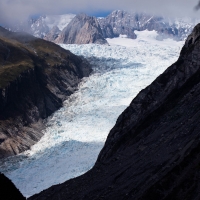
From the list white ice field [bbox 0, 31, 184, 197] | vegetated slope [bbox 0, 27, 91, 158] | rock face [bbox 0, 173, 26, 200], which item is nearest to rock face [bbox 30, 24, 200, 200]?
rock face [bbox 0, 173, 26, 200]

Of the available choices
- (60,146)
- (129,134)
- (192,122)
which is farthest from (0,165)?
(192,122)

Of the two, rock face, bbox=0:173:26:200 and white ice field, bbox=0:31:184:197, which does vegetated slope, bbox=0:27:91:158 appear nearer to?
white ice field, bbox=0:31:184:197

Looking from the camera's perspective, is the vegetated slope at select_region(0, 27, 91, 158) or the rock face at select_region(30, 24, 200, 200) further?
the vegetated slope at select_region(0, 27, 91, 158)

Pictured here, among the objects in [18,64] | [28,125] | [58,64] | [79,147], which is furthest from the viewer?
[58,64]

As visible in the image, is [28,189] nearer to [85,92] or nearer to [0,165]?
[0,165]

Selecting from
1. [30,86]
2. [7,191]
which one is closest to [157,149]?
[7,191]

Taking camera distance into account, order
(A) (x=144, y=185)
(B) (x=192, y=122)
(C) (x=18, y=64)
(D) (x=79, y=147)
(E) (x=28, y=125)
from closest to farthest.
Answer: (A) (x=144, y=185), (B) (x=192, y=122), (D) (x=79, y=147), (E) (x=28, y=125), (C) (x=18, y=64)

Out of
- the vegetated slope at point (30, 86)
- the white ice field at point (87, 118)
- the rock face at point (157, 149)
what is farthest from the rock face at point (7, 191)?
the vegetated slope at point (30, 86)
